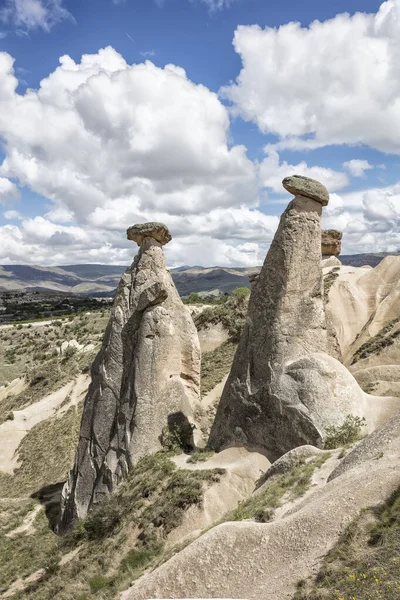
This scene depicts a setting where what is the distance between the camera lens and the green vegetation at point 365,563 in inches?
222

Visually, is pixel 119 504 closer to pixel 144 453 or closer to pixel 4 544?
pixel 144 453

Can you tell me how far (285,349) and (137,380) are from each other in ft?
19.1

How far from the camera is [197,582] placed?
777cm

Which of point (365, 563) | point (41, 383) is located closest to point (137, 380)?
point (365, 563)

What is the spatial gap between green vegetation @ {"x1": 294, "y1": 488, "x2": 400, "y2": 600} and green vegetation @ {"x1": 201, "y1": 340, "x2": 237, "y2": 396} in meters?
20.5

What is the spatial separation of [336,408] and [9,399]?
3594 cm

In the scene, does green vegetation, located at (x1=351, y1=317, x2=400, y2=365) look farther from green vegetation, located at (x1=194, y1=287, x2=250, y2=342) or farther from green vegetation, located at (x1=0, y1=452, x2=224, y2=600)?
green vegetation, located at (x1=0, y1=452, x2=224, y2=600)

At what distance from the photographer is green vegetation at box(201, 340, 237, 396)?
28295 millimetres

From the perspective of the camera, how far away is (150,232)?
1942cm

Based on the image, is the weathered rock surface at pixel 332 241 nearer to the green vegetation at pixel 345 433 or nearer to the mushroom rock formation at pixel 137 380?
the mushroom rock formation at pixel 137 380

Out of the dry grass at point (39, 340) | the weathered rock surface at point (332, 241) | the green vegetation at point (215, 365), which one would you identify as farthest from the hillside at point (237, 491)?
the dry grass at point (39, 340)

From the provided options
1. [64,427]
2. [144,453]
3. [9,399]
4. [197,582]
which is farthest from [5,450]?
[197,582]

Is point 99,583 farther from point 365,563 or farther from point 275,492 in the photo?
point 365,563

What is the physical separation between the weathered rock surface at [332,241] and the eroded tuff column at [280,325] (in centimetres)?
1228
